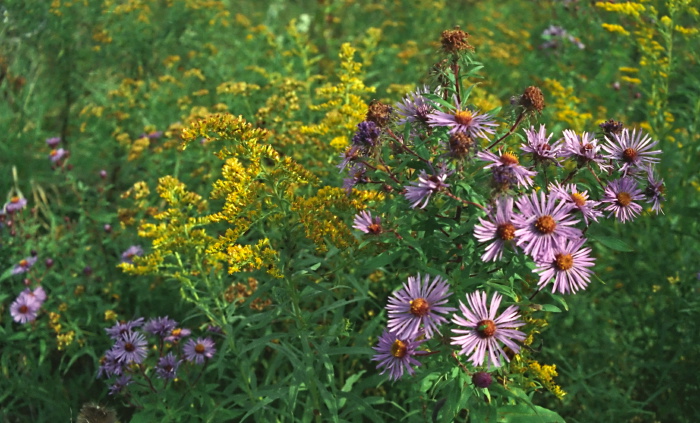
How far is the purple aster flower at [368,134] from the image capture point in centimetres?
192

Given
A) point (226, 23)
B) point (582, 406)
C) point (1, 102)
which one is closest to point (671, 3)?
point (582, 406)

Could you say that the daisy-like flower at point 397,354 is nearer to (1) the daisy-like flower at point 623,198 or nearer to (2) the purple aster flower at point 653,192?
(1) the daisy-like flower at point 623,198

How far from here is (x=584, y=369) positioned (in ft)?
10.3

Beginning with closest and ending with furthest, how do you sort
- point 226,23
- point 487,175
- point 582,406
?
point 487,175
point 582,406
point 226,23

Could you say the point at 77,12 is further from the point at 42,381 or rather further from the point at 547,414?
the point at 547,414

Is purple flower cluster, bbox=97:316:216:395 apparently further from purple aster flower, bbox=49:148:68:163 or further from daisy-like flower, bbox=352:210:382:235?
purple aster flower, bbox=49:148:68:163

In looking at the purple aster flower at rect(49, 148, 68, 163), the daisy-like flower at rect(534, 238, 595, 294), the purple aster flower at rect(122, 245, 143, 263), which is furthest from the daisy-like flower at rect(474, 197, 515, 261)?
the purple aster flower at rect(49, 148, 68, 163)

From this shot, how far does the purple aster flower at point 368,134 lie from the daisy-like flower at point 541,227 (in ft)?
1.52

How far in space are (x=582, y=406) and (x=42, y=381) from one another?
2.67 m

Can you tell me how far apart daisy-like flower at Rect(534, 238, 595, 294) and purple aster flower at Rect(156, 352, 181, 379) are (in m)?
1.52

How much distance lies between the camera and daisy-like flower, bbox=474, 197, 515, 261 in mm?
1717

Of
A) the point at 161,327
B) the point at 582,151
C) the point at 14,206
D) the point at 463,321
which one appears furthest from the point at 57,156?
the point at 582,151

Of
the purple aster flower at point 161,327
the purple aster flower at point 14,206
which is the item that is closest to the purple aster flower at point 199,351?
the purple aster flower at point 161,327

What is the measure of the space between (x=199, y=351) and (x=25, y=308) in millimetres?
1030
